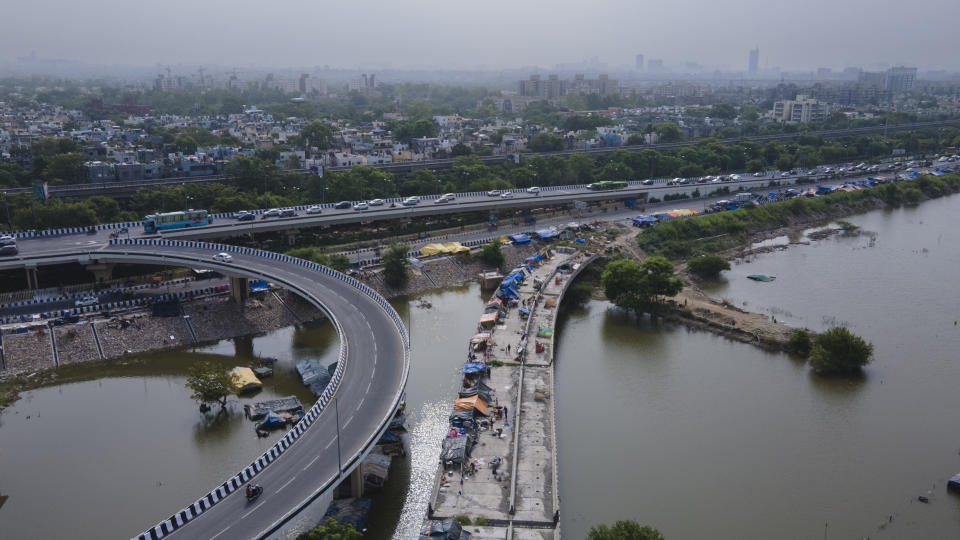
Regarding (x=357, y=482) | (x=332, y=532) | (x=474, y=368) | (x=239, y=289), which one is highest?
(x=239, y=289)

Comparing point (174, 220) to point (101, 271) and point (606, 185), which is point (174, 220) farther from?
point (606, 185)

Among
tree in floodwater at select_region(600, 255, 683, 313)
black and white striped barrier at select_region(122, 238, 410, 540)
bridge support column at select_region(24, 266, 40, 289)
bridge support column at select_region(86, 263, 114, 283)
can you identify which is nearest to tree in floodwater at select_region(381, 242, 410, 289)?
black and white striped barrier at select_region(122, 238, 410, 540)

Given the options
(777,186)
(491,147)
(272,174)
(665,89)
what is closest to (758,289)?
(777,186)

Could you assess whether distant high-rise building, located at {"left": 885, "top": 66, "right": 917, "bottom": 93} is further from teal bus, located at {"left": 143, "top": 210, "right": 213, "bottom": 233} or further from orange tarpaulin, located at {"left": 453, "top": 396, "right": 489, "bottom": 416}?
orange tarpaulin, located at {"left": 453, "top": 396, "right": 489, "bottom": 416}

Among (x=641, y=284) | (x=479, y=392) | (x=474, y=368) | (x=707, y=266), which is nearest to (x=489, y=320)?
(x=474, y=368)

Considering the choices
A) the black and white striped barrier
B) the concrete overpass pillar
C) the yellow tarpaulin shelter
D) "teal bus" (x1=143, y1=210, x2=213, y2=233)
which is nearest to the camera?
the black and white striped barrier

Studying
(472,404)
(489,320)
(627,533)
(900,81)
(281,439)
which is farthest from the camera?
(900,81)

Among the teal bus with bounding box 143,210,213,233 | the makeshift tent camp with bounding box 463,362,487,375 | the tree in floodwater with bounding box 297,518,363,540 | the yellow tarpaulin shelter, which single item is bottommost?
the tree in floodwater with bounding box 297,518,363,540
